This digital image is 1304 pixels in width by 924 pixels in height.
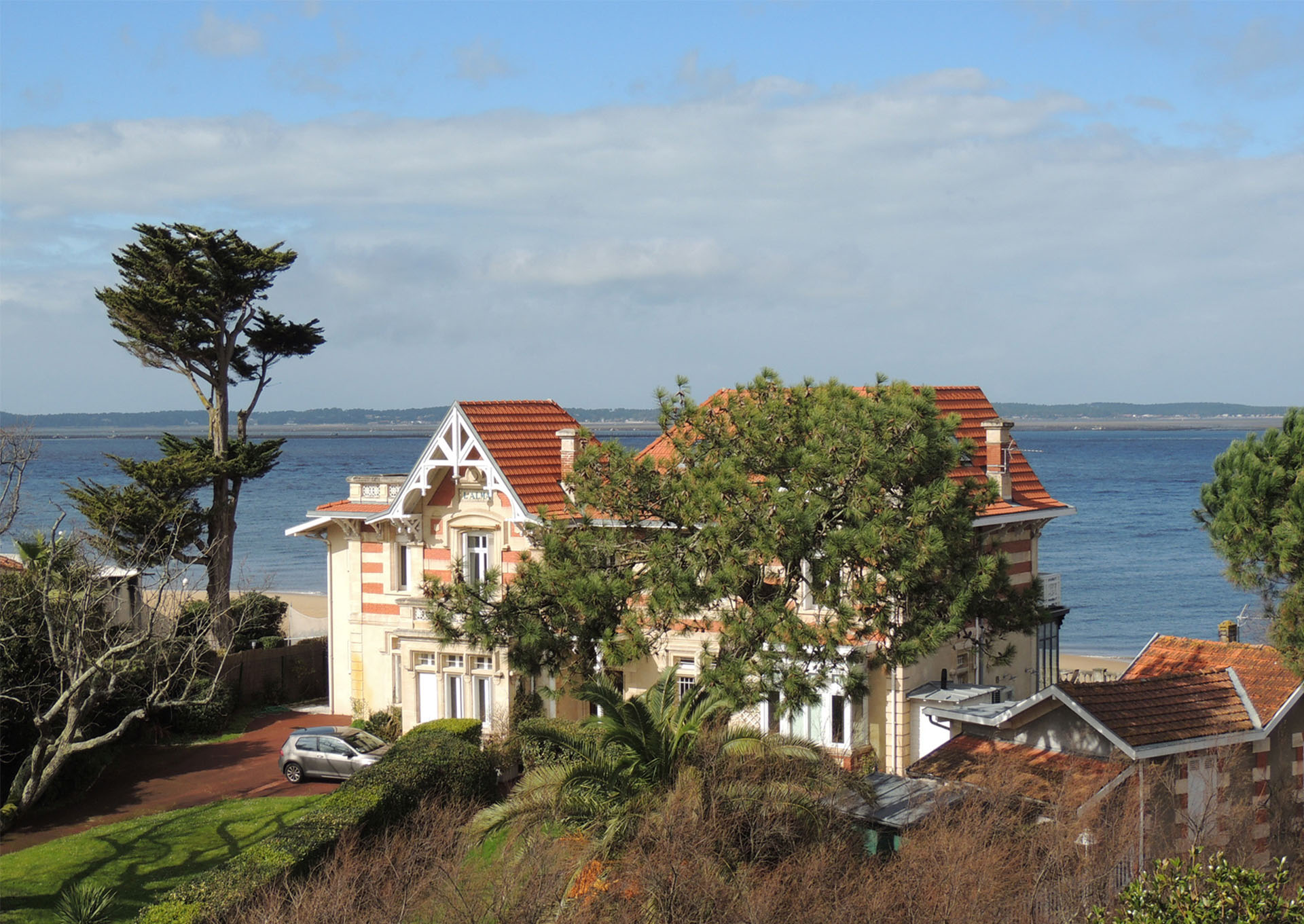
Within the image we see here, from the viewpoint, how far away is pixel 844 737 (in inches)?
1081

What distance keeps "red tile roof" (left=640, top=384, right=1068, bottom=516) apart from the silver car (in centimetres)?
956

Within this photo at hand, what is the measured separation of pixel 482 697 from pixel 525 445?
631 centimetres

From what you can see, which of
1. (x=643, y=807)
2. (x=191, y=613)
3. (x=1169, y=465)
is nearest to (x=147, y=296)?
(x=191, y=613)

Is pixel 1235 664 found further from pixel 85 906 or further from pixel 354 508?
pixel 354 508

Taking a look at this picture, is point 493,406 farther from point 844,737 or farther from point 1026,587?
point 1026,587

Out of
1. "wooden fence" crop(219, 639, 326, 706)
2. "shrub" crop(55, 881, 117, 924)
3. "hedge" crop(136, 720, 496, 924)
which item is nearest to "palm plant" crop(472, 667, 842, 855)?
"hedge" crop(136, 720, 496, 924)

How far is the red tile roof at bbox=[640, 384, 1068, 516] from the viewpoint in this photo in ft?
94.7

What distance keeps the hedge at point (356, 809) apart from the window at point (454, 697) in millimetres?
1616

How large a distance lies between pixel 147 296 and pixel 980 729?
27.2 metres

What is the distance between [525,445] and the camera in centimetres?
3228

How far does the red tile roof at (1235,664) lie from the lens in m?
22.9

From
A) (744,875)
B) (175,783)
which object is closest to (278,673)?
(175,783)

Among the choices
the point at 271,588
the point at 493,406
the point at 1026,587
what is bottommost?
the point at 271,588

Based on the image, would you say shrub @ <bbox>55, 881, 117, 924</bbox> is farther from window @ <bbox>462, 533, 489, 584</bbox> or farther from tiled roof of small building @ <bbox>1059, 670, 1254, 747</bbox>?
tiled roof of small building @ <bbox>1059, 670, 1254, 747</bbox>
